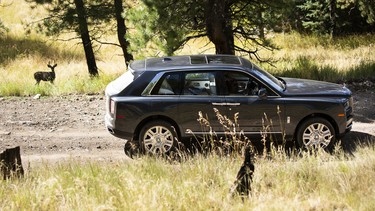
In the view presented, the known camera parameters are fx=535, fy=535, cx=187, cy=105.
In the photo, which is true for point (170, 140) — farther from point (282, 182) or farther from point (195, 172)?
point (282, 182)

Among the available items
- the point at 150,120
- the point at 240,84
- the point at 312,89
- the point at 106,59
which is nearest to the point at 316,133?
the point at 312,89

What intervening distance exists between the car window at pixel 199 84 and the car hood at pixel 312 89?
126 cm

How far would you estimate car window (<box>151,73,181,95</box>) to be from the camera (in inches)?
349

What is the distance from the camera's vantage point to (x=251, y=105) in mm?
8766

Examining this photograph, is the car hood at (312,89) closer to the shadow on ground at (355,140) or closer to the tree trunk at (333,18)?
the shadow on ground at (355,140)

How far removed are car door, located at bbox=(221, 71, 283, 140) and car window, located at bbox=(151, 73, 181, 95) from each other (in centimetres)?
75

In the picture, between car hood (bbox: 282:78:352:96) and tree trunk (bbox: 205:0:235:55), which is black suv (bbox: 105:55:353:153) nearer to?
car hood (bbox: 282:78:352:96)

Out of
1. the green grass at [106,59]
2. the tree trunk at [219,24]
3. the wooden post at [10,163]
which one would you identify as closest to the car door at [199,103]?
the wooden post at [10,163]

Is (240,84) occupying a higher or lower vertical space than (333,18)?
lower

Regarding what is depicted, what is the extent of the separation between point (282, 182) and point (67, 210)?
8.20ft

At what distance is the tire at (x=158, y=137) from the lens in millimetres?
8727

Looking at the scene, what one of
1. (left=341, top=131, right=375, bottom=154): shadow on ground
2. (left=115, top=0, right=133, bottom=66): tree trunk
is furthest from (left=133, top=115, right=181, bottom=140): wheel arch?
(left=115, top=0, right=133, bottom=66): tree trunk

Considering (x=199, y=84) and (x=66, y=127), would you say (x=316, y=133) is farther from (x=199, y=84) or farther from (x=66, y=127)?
(x=66, y=127)

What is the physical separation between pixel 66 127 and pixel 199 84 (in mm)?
3383
